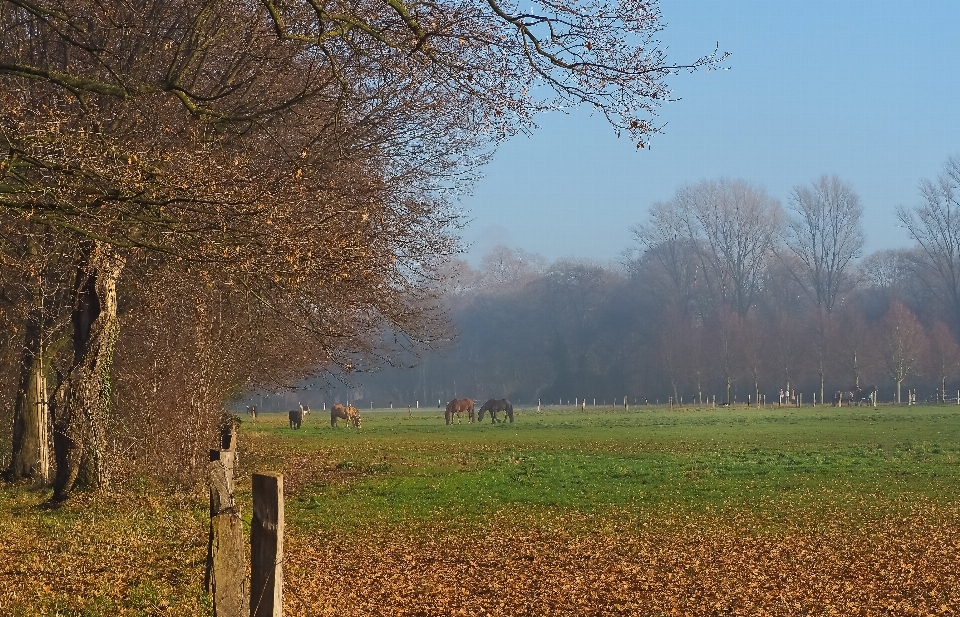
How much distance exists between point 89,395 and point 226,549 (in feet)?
28.3

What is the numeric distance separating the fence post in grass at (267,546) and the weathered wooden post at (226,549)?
0.43 metres

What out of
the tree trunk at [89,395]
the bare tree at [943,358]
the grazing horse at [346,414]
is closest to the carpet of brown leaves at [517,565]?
the tree trunk at [89,395]

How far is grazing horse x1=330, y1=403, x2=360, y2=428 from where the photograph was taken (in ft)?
163

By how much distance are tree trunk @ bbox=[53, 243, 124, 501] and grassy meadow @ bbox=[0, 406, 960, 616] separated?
0.79 meters

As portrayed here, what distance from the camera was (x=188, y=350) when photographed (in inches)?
634

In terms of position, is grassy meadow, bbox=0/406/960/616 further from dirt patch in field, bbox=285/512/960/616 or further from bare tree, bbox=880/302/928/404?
bare tree, bbox=880/302/928/404

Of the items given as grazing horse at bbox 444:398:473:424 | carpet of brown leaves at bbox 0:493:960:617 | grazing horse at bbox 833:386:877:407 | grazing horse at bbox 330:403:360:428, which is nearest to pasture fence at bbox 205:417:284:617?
carpet of brown leaves at bbox 0:493:960:617

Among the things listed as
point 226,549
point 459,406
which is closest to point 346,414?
point 459,406

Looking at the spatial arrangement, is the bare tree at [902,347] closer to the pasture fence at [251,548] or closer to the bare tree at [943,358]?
the bare tree at [943,358]

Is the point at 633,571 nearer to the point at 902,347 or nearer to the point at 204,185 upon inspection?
the point at 204,185

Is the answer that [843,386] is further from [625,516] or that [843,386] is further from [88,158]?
[88,158]

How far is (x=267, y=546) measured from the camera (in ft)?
18.4

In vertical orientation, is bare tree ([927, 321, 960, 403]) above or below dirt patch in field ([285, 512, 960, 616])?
above

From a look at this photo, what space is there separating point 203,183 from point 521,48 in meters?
3.37
